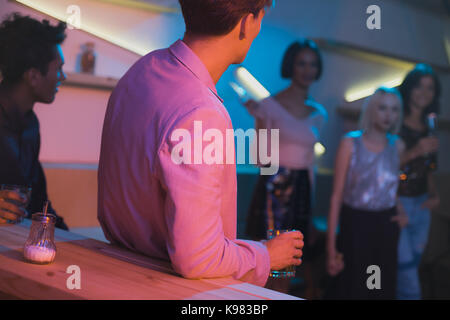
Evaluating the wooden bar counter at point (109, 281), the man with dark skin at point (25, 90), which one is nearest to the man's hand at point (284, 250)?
the wooden bar counter at point (109, 281)

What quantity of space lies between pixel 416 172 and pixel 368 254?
80 centimetres

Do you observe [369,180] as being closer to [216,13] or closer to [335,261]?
[335,261]

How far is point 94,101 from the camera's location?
327 cm

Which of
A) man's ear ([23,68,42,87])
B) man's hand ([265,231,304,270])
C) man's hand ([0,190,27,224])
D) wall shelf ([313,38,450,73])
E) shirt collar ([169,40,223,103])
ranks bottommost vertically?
man's hand ([265,231,304,270])

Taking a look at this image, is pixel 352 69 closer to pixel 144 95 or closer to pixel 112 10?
pixel 112 10

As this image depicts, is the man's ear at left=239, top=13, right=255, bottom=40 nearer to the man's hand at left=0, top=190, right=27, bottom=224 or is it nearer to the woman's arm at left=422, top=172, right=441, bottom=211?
the man's hand at left=0, top=190, right=27, bottom=224

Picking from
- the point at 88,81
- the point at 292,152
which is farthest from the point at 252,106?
the point at 88,81

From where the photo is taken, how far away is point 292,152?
328cm

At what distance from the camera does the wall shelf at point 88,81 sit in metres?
3.06

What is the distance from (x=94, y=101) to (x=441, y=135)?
152 inches

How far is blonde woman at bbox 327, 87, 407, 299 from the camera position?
9.88ft

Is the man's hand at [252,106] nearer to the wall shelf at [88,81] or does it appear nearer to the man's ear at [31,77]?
the wall shelf at [88,81]

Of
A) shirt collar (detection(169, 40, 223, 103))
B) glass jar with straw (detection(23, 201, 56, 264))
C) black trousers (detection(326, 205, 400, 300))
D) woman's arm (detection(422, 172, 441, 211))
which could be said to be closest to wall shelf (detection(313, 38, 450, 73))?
woman's arm (detection(422, 172, 441, 211))

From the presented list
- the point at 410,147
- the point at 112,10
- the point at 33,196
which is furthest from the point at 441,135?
the point at 33,196
